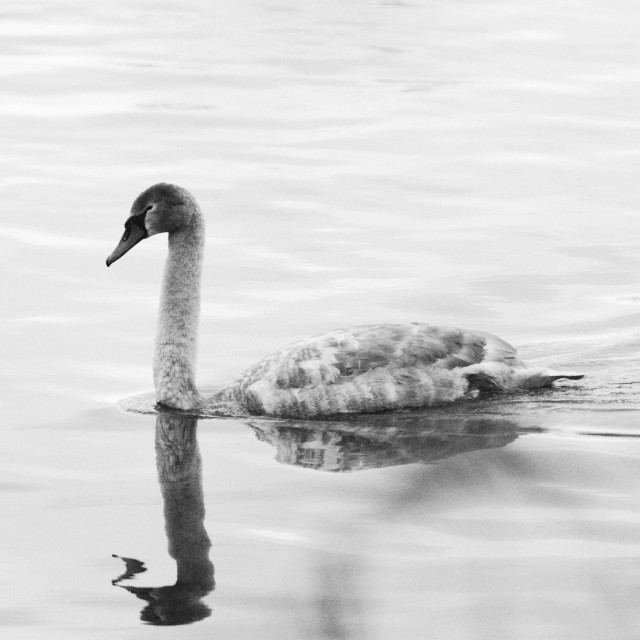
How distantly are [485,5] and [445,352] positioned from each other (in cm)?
2268

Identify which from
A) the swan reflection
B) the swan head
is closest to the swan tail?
the swan reflection

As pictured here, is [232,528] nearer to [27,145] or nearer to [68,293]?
[68,293]

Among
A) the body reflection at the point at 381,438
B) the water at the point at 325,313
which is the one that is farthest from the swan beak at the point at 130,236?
the body reflection at the point at 381,438

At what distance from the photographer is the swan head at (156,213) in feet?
38.4

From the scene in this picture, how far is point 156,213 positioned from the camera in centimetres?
1173

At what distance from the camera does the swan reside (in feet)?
36.7

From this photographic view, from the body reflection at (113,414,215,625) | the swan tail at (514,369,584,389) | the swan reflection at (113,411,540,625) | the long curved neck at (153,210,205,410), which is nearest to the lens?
the body reflection at (113,414,215,625)

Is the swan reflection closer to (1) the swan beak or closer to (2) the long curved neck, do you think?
(2) the long curved neck

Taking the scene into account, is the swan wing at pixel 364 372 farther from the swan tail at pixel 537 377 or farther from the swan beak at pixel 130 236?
the swan beak at pixel 130 236

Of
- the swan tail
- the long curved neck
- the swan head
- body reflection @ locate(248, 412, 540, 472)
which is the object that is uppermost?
the swan head

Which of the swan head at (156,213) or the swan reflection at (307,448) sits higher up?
the swan head at (156,213)

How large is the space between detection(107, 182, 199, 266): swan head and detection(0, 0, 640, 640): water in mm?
1116

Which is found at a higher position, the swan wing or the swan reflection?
the swan wing

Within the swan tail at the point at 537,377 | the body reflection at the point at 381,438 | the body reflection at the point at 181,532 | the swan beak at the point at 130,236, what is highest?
the swan beak at the point at 130,236
